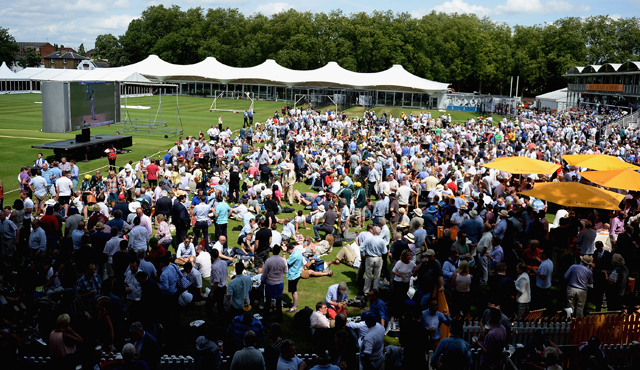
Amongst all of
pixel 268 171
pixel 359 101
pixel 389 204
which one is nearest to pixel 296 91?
pixel 359 101

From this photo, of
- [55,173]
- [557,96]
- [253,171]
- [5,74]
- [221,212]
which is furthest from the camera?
[557,96]

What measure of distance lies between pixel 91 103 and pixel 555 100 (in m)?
57.2

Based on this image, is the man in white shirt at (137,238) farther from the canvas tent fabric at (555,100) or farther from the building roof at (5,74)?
the canvas tent fabric at (555,100)

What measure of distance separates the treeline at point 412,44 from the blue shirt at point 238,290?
6636 cm

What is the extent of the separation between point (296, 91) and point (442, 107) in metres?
17.5

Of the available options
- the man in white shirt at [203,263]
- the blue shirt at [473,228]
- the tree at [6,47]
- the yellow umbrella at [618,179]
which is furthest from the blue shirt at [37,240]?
the tree at [6,47]

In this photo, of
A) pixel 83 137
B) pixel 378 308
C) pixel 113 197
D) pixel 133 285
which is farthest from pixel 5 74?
pixel 378 308

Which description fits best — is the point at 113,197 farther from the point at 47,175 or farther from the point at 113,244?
the point at 113,244

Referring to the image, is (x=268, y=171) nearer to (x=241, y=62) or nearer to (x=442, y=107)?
(x=442, y=107)

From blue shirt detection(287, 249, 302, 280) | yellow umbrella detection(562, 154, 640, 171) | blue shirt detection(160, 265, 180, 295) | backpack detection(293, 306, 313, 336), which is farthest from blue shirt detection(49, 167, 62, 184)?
yellow umbrella detection(562, 154, 640, 171)

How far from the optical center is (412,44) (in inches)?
2876

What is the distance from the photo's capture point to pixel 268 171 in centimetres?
1862

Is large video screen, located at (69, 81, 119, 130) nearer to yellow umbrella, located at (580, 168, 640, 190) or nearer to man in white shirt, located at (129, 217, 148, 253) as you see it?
man in white shirt, located at (129, 217, 148, 253)

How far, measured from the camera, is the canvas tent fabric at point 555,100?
63.9 metres
